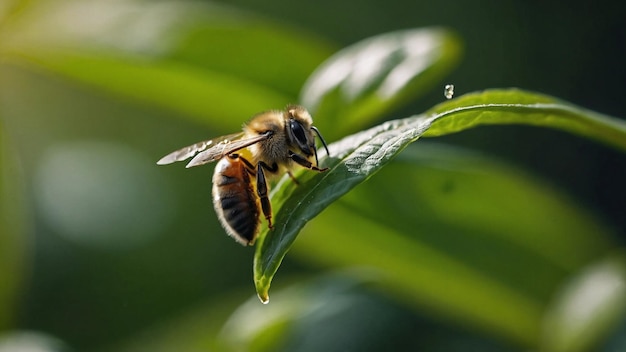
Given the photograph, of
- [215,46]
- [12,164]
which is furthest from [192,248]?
[215,46]

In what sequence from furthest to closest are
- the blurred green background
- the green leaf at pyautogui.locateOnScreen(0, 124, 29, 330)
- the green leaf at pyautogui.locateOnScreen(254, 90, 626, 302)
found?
the green leaf at pyautogui.locateOnScreen(0, 124, 29, 330) → the blurred green background → the green leaf at pyautogui.locateOnScreen(254, 90, 626, 302)

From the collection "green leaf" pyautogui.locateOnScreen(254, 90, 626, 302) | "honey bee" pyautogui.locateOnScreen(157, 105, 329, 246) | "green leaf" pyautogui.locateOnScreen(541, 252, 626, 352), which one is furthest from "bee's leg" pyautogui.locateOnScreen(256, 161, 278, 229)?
"green leaf" pyautogui.locateOnScreen(541, 252, 626, 352)

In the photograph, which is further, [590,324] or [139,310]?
[139,310]

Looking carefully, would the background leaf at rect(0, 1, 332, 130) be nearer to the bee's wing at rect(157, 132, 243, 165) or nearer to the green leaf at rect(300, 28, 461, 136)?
the green leaf at rect(300, 28, 461, 136)

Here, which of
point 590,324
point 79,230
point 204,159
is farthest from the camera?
point 79,230

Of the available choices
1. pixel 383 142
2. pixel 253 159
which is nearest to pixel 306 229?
pixel 253 159

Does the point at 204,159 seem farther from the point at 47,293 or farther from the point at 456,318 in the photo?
the point at 47,293

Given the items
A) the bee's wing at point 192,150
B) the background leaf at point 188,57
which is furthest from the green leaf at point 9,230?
the bee's wing at point 192,150
